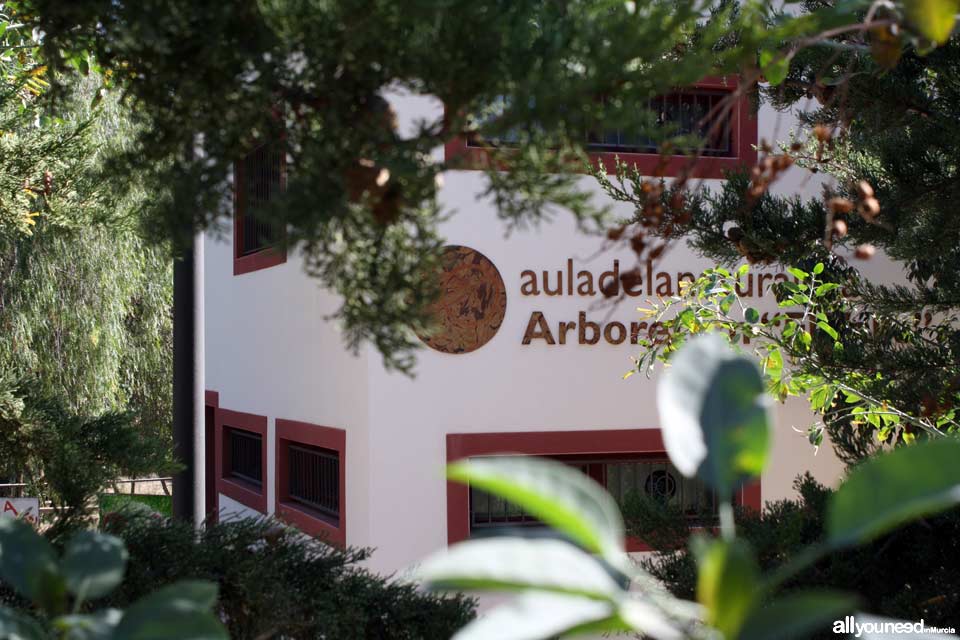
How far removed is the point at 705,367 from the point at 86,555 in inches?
27.7

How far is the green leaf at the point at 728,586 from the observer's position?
2.55 ft

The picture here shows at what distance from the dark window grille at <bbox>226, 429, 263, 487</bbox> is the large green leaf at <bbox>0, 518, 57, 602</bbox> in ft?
31.4

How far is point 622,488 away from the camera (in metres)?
7.80

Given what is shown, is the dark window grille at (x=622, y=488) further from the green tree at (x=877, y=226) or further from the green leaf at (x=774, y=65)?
the green leaf at (x=774, y=65)

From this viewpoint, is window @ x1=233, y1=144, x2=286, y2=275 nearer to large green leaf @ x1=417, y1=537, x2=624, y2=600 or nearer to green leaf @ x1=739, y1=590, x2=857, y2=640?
large green leaf @ x1=417, y1=537, x2=624, y2=600

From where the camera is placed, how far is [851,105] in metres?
4.92

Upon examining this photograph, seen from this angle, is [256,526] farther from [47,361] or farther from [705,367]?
[47,361]

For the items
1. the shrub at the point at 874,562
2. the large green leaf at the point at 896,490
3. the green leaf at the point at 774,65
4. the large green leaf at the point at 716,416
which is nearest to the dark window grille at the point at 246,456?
the shrub at the point at 874,562

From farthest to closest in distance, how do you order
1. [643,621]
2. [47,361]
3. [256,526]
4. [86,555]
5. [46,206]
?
[47,361]
[46,206]
[256,526]
[86,555]
[643,621]

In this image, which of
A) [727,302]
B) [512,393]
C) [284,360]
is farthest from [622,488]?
[284,360]

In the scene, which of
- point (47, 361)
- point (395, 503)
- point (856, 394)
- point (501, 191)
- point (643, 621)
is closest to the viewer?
point (643, 621)

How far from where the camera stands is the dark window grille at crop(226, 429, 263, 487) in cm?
1100

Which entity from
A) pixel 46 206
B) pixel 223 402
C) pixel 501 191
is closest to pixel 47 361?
pixel 223 402

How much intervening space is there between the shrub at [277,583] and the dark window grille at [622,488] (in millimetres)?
4500
